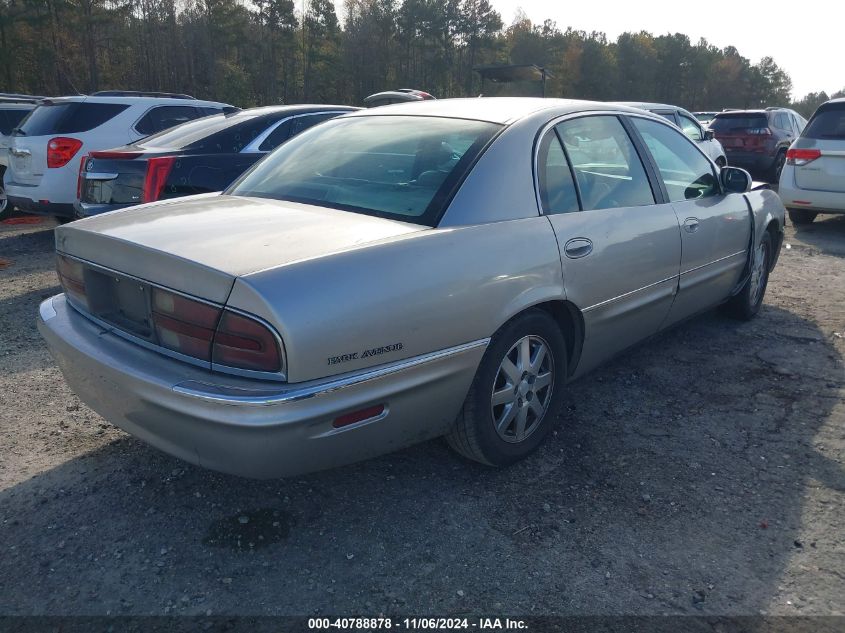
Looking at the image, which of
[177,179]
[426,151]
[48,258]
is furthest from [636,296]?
Answer: [48,258]

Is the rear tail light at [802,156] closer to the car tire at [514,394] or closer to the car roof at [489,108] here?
the car roof at [489,108]

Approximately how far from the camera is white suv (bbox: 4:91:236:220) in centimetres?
748

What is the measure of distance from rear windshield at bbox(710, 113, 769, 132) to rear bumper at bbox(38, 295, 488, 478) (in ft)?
45.9

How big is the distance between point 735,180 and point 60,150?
675cm

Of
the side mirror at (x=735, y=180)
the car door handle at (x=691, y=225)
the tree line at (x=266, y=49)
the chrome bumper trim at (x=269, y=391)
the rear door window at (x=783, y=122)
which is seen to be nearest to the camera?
the chrome bumper trim at (x=269, y=391)

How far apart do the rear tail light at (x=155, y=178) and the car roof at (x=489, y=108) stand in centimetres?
255

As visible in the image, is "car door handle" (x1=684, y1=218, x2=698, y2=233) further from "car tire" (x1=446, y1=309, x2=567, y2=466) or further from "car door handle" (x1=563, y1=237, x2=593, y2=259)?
"car tire" (x1=446, y1=309, x2=567, y2=466)

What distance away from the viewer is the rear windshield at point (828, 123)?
8547mm

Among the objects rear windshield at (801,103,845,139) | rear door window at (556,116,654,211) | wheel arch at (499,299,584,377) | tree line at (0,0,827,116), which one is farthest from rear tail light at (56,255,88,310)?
tree line at (0,0,827,116)

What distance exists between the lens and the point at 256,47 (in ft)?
132

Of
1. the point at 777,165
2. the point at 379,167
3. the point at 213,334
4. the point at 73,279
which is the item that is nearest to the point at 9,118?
the point at 73,279

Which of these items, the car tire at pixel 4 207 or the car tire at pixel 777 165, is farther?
the car tire at pixel 777 165

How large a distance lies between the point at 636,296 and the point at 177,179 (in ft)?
12.9

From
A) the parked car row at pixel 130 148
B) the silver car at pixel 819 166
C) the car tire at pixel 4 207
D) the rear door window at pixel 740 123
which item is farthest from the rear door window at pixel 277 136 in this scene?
the rear door window at pixel 740 123
